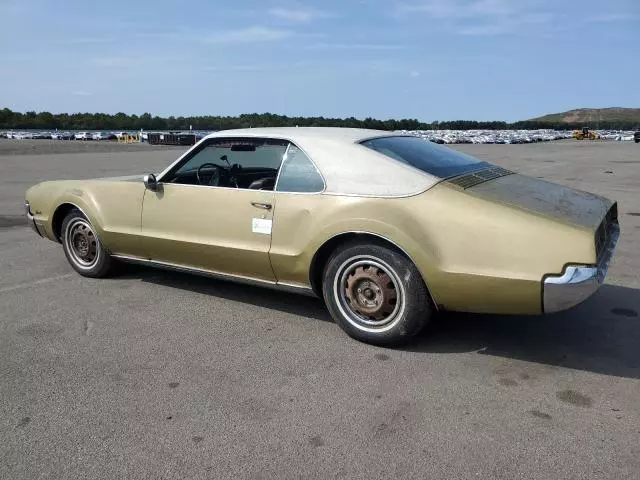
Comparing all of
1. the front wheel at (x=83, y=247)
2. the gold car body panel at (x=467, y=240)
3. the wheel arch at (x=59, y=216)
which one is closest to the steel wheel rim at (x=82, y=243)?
the front wheel at (x=83, y=247)

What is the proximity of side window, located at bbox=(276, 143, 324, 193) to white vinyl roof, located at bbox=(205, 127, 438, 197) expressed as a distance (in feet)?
0.16

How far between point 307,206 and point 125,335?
1538 millimetres

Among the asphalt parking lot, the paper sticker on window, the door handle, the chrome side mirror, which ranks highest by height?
the chrome side mirror

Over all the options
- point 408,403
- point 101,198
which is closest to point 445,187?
point 408,403

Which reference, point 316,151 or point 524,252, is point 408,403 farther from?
point 316,151

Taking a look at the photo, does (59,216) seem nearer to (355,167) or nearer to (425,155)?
(355,167)

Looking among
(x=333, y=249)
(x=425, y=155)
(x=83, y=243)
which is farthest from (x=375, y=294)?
(x=83, y=243)

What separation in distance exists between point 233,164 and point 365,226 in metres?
1.86

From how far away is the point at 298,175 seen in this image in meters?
4.04

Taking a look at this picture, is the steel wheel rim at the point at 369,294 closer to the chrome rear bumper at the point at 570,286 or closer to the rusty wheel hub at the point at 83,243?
the chrome rear bumper at the point at 570,286

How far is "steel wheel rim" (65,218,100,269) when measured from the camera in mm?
5227

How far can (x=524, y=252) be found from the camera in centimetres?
319

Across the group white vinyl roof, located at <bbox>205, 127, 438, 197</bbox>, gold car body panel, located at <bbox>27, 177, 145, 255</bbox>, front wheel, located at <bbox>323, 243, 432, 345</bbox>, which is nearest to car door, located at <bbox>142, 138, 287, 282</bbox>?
gold car body panel, located at <bbox>27, 177, 145, 255</bbox>

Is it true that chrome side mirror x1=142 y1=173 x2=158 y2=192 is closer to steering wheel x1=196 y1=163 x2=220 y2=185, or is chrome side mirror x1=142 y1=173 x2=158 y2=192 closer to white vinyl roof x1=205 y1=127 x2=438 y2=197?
steering wheel x1=196 y1=163 x2=220 y2=185
